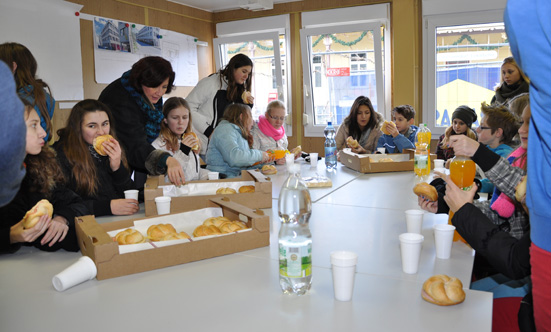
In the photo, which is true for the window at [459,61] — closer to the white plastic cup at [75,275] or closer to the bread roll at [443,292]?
the bread roll at [443,292]

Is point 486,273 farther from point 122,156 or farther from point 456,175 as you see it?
point 122,156

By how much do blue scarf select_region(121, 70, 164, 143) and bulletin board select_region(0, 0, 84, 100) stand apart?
79.6 inches

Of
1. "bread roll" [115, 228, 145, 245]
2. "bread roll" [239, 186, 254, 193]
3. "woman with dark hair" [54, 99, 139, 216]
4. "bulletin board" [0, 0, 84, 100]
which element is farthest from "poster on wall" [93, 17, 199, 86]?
"bread roll" [115, 228, 145, 245]

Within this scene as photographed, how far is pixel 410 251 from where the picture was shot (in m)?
1.39

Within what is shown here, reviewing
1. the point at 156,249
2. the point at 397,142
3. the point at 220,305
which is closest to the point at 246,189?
the point at 156,249

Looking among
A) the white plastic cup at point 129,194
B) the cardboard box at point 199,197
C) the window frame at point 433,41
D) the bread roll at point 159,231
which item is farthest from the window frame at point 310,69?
the bread roll at point 159,231

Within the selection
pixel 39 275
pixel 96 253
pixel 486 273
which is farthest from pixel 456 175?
pixel 39 275

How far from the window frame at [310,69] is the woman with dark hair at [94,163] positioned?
4003mm

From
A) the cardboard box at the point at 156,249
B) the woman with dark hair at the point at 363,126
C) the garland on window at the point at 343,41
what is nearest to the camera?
the cardboard box at the point at 156,249

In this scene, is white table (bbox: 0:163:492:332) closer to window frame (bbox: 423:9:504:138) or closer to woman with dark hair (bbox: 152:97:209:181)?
woman with dark hair (bbox: 152:97:209:181)

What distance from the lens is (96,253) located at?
4.45ft

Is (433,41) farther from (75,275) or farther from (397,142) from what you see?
(75,275)

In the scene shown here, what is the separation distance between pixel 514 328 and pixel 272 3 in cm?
508

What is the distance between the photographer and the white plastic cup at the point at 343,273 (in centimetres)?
117
